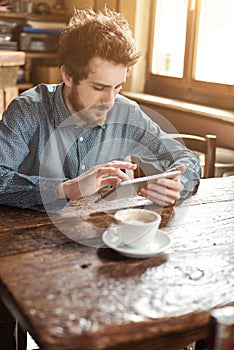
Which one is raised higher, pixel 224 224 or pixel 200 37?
pixel 200 37

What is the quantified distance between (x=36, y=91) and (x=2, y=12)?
7.52 feet

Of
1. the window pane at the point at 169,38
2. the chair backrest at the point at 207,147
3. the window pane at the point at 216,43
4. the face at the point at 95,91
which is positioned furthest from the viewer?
the window pane at the point at 169,38

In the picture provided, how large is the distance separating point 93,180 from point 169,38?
250 cm

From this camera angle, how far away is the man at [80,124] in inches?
64.0

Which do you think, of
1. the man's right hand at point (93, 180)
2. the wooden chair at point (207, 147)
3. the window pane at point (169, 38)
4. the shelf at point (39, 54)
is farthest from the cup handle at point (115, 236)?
the shelf at point (39, 54)

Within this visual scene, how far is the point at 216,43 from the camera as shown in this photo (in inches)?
132

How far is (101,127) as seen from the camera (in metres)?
1.91

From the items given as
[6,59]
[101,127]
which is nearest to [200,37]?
[6,59]

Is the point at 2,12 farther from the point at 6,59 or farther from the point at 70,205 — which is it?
the point at 70,205

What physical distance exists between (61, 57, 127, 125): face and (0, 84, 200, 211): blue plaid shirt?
0.03 meters

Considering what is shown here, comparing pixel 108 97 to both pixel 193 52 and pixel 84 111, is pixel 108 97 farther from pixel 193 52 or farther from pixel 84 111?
pixel 193 52

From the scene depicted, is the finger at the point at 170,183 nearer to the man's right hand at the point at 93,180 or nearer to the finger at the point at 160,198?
the finger at the point at 160,198

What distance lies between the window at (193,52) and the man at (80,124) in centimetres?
154

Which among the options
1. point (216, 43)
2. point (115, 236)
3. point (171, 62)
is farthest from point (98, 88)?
point (171, 62)
